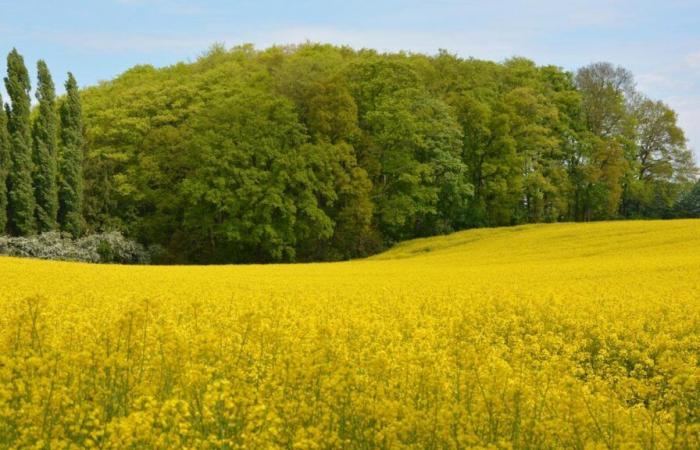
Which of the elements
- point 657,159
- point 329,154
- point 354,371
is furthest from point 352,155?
point 354,371

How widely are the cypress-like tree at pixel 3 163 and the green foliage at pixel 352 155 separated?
3398 mm

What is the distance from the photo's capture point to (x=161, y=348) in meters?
7.09

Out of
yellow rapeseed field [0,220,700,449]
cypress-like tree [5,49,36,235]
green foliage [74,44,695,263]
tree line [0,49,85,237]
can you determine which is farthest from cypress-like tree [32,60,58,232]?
yellow rapeseed field [0,220,700,449]

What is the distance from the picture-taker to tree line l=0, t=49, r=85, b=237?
41.1m

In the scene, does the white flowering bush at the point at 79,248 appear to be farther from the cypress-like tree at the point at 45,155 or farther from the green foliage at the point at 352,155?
the green foliage at the point at 352,155

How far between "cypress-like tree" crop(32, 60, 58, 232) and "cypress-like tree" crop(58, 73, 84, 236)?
712 mm

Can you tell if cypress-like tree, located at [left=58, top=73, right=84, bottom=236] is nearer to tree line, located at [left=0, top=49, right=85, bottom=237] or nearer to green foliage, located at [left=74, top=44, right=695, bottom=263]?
tree line, located at [left=0, top=49, right=85, bottom=237]

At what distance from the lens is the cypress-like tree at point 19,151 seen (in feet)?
134

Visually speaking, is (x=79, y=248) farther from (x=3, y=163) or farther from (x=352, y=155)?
(x=352, y=155)

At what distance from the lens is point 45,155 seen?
42594mm

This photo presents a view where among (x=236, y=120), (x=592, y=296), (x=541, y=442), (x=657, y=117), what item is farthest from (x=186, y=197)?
(x=541, y=442)

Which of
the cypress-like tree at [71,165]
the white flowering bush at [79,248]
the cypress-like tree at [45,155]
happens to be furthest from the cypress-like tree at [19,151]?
the cypress-like tree at [71,165]

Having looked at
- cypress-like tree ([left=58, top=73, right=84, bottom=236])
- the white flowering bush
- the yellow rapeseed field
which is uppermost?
cypress-like tree ([left=58, top=73, right=84, bottom=236])

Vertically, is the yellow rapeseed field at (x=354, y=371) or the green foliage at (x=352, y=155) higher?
the green foliage at (x=352, y=155)
